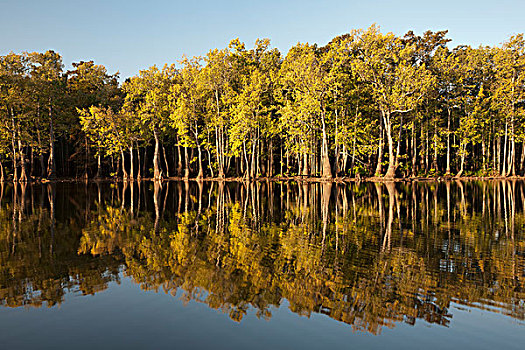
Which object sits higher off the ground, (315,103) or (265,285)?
(315,103)

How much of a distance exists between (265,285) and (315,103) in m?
43.0

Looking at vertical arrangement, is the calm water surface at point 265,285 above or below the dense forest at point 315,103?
below

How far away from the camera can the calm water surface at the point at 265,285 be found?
667 centimetres

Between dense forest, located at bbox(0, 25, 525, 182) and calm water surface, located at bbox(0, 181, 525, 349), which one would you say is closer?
calm water surface, located at bbox(0, 181, 525, 349)

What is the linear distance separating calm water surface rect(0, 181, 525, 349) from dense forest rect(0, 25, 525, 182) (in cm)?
3631

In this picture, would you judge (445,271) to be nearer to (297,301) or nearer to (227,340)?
(297,301)

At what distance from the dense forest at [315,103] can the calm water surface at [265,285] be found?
3631 centimetres

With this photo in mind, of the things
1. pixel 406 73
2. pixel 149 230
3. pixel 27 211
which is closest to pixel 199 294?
pixel 149 230

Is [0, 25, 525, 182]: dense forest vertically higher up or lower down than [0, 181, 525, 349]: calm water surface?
higher up

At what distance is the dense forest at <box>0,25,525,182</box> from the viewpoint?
51.4 m

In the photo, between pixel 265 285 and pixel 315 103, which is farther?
pixel 315 103

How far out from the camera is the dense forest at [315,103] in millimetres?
51406

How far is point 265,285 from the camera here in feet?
29.5

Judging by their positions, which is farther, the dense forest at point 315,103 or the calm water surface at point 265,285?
the dense forest at point 315,103
